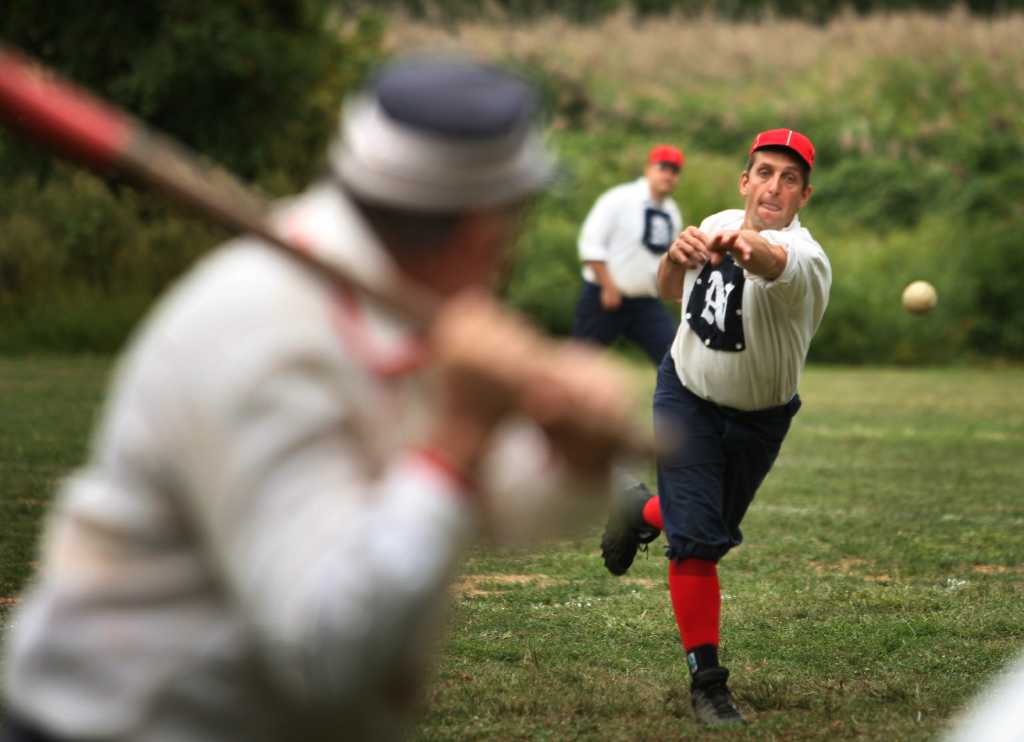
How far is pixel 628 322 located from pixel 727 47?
23.2m

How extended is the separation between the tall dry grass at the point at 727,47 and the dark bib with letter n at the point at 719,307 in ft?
90.3

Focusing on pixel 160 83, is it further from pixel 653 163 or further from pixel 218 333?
pixel 218 333

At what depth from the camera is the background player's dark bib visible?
1301 cm

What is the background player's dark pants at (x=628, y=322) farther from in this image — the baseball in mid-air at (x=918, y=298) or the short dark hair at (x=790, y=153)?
the short dark hair at (x=790, y=153)

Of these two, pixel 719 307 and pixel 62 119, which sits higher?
pixel 62 119

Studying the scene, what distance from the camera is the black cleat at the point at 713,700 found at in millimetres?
5312

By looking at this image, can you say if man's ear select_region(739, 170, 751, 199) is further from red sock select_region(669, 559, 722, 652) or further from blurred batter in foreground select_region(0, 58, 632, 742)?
blurred batter in foreground select_region(0, 58, 632, 742)

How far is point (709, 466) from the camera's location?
18.2ft

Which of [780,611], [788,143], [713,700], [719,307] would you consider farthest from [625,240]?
[713,700]

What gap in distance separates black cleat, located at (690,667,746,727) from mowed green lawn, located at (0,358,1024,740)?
0.07 m

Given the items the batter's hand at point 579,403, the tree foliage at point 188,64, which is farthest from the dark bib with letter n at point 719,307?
the tree foliage at point 188,64

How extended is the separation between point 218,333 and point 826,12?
45.1m

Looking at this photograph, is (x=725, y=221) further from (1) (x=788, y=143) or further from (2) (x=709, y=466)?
(2) (x=709, y=466)

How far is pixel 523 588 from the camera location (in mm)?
7367
